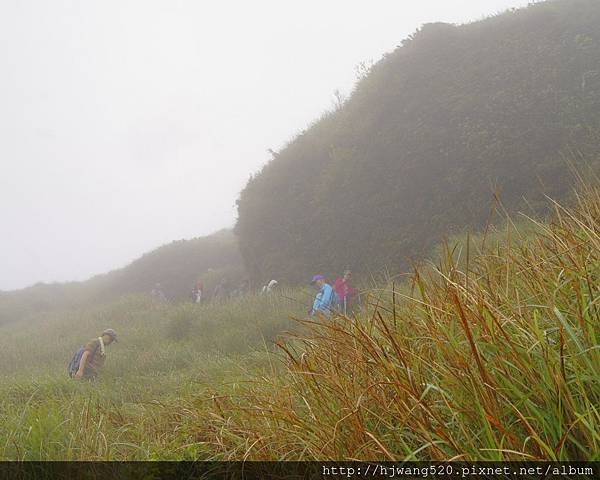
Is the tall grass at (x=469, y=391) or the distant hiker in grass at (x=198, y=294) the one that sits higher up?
the tall grass at (x=469, y=391)

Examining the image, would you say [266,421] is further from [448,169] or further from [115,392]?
[448,169]

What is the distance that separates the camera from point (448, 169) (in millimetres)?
11500

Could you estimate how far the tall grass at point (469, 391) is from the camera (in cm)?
144

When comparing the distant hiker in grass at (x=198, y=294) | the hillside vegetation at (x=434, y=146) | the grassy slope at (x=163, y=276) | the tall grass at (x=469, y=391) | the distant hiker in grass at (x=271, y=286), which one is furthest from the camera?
the grassy slope at (x=163, y=276)

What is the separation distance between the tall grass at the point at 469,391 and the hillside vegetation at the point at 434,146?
8042mm

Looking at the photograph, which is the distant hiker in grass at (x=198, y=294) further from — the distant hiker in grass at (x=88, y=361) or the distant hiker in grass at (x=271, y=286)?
the distant hiker in grass at (x=88, y=361)

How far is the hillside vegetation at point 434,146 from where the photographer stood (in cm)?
1038

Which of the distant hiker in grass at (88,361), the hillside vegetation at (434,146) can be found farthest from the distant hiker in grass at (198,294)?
the distant hiker in grass at (88,361)

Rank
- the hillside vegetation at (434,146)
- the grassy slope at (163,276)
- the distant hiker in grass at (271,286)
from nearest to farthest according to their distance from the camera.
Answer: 1. the hillside vegetation at (434,146)
2. the distant hiker in grass at (271,286)
3. the grassy slope at (163,276)

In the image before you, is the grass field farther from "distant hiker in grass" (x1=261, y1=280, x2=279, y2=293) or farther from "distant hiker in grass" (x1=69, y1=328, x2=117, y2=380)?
"distant hiker in grass" (x1=261, y1=280, x2=279, y2=293)

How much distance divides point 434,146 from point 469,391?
11583 millimetres

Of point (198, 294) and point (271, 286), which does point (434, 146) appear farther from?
point (198, 294)

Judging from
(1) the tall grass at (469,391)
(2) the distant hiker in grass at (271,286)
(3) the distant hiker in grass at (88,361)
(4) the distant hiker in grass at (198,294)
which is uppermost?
(1) the tall grass at (469,391)

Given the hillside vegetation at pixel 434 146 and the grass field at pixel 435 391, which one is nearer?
the grass field at pixel 435 391
